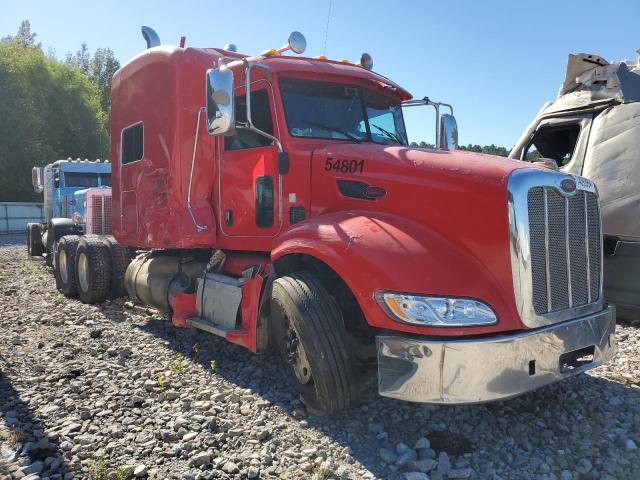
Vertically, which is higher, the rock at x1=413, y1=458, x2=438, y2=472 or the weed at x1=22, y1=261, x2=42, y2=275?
the rock at x1=413, y1=458, x2=438, y2=472

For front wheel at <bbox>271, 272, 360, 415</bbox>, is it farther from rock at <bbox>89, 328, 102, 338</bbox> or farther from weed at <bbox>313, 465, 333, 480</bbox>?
rock at <bbox>89, 328, 102, 338</bbox>

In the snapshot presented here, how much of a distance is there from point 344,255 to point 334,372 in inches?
31.7

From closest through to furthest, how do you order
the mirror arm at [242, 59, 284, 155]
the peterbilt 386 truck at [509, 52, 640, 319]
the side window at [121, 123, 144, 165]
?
the mirror arm at [242, 59, 284, 155] < the peterbilt 386 truck at [509, 52, 640, 319] < the side window at [121, 123, 144, 165]

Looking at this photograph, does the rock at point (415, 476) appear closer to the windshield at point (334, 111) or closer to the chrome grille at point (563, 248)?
the chrome grille at point (563, 248)

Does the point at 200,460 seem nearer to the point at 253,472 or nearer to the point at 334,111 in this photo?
the point at 253,472

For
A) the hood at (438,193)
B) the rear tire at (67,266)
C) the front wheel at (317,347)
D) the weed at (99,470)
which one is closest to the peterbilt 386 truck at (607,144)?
the hood at (438,193)

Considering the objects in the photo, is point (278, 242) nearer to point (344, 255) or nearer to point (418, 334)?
point (344, 255)

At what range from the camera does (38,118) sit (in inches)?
1407

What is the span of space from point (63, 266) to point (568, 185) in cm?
798

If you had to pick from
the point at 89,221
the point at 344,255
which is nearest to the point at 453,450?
the point at 344,255

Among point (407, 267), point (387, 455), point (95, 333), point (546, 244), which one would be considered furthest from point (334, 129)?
point (95, 333)

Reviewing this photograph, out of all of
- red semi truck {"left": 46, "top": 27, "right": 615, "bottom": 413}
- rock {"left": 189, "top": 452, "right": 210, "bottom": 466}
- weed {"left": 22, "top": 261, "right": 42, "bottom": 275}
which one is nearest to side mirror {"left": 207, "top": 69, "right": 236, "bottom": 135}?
red semi truck {"left": 46, "top": 27, "right": 615, "bottom": 413}

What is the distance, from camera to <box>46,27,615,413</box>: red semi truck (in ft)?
10.7

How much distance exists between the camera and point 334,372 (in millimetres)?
3604
